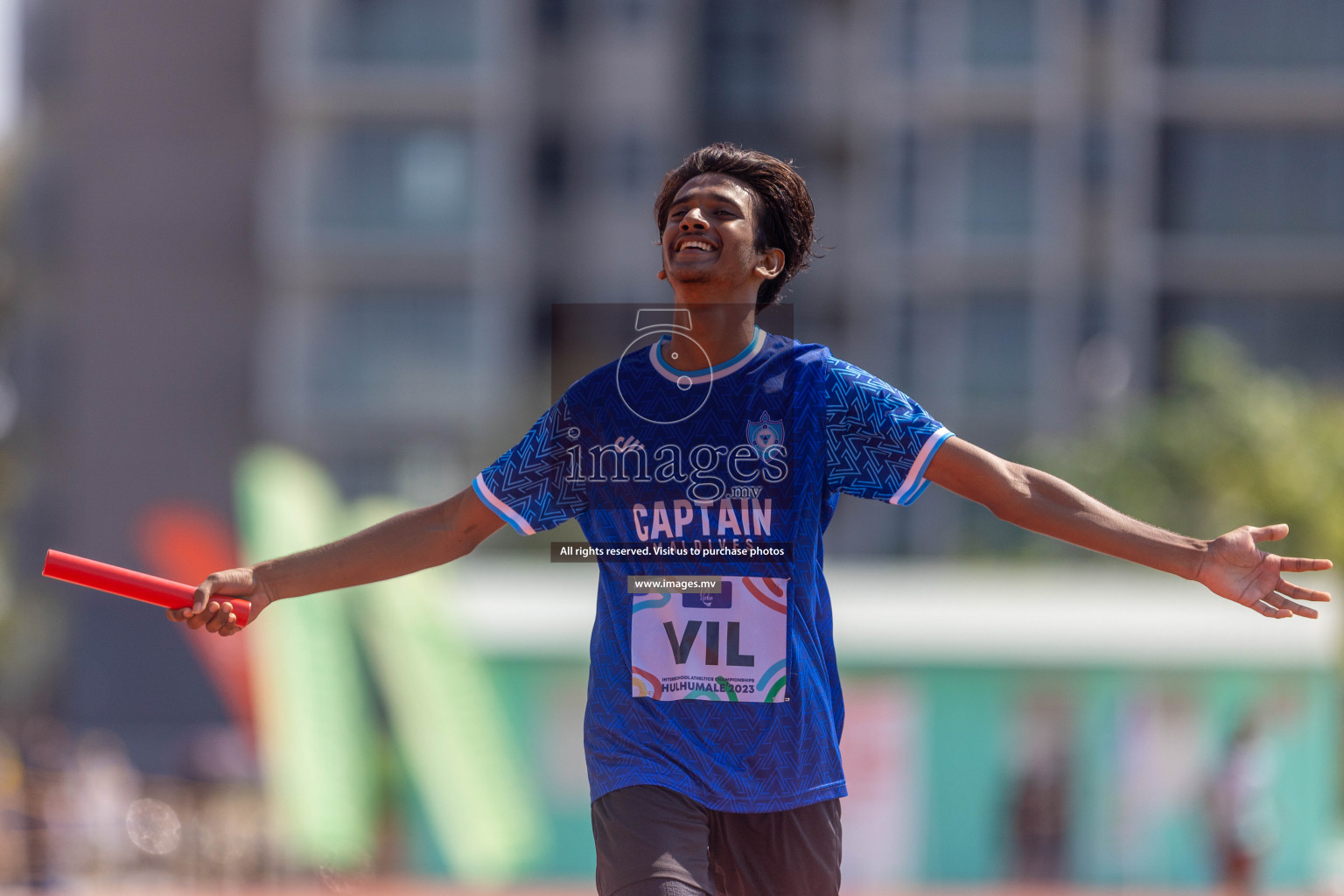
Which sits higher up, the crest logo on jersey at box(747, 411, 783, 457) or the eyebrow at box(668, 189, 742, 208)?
the eyebrow at box(668, 189, 742, 208)

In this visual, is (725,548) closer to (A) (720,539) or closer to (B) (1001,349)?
(A) (720,539)

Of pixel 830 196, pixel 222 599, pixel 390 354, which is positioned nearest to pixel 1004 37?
pixel 830 196

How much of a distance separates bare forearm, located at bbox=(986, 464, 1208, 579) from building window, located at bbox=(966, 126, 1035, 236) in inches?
1014

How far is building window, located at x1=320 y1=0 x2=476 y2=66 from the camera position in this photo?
93.6 ft

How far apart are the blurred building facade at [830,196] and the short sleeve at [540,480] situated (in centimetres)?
2394

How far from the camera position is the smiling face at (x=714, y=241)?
A: 3191 mm

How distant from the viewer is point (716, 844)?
3.12 meters

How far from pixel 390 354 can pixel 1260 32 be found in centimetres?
1605

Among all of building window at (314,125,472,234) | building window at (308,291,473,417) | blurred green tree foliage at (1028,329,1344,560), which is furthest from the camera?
building window at (308,291,473,417)

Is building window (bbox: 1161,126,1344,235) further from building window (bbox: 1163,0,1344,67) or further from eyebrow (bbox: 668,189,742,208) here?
eyebrow (bbox: 668,189,742,208)

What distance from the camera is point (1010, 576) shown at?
15797 mm

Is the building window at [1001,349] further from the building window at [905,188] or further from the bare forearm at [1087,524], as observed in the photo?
the bare forearm at [1087,524]

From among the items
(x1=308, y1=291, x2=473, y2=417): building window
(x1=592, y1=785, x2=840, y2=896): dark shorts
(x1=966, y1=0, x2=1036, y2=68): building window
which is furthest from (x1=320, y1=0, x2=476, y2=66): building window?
(x1=592, y1=785, x2=840, y2=896): dark shorts

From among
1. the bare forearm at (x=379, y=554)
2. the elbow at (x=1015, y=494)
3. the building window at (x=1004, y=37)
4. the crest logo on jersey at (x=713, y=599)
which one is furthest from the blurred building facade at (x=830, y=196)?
the elbow at (x=1015, y=494)
